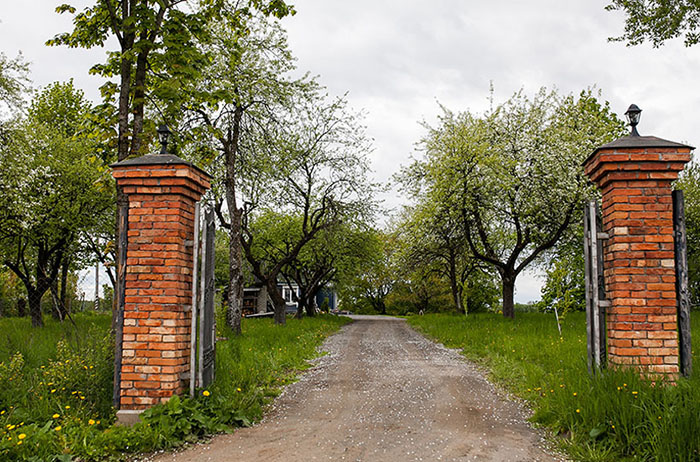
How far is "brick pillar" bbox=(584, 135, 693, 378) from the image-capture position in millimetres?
5000

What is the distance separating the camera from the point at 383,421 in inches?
217

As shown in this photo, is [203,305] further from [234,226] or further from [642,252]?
[234,226]

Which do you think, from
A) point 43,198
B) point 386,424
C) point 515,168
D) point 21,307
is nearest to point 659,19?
point 515,168

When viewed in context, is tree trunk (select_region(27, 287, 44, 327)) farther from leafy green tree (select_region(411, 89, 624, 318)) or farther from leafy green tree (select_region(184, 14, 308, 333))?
leafy green tree (select_region(411, 89, 624, 318))

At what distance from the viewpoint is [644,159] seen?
5086mm

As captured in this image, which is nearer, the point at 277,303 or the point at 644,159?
the point at 644,159

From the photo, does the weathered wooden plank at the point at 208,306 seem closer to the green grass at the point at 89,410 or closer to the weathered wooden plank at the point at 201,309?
the weathered wooden plank at the point at 201,309

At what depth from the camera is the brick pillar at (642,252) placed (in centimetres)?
500

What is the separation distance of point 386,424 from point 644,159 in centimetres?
390

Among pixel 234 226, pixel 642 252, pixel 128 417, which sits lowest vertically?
pixel 128 417

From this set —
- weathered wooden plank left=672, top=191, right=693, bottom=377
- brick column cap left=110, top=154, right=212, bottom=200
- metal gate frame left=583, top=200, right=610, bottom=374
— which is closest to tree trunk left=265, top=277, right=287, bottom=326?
brick column cap left=110, top=154, right=212, bottom=200

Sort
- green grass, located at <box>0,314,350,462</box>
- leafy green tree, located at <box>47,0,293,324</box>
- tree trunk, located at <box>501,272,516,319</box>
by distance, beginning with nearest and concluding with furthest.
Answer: green grass, located at <box>0,314,350,462</box>
leafy green tree, located at <box>47,0,293,324</box>
tree trunk, located at <box>501,272,516,319</box>

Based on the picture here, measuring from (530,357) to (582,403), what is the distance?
4435 millimetres

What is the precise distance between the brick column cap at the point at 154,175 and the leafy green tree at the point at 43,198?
32.9 ft
